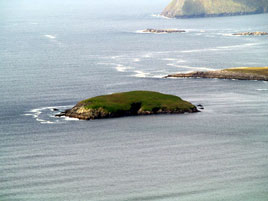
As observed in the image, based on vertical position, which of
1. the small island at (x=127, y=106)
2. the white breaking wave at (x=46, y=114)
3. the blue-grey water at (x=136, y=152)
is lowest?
the blue-grey water at (x=136, y=152)

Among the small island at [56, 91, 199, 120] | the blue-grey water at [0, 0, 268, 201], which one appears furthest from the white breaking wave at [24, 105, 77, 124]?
the small island at [56, 91, 199, 120]

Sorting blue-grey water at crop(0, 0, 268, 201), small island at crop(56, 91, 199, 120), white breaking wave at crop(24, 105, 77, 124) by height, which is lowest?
blue-grey water at crop(0, 0, 268, 201)

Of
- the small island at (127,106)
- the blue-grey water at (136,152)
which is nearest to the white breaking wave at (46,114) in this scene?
the blue-grey water at (136,152)

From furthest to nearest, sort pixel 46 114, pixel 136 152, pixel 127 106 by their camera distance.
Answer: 1. pixel 127 106
2. pixel 46 114
3. pixel 136 152

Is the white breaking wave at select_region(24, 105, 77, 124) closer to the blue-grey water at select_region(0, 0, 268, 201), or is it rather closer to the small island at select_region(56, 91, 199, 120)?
the blue-grey water at select_region(0, 0, 268, 201)

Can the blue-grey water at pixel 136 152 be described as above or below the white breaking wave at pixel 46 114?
below

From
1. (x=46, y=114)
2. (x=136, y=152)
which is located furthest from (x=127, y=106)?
(x=136, y=152)

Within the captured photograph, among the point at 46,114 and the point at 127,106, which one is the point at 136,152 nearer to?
the point at 127,106

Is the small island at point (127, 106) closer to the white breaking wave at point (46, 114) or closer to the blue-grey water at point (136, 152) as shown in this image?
the white breaking wave at point (46, 114)

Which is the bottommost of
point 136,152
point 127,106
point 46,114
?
point 136,152
